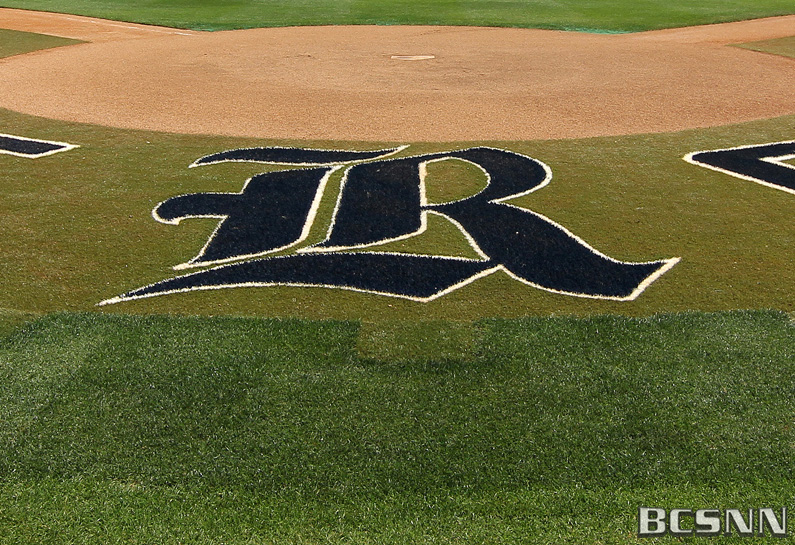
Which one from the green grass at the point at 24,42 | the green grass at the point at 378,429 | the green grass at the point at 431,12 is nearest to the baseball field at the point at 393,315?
the green grass at the point at 378,429

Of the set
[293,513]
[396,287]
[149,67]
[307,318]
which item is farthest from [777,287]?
[149,67]

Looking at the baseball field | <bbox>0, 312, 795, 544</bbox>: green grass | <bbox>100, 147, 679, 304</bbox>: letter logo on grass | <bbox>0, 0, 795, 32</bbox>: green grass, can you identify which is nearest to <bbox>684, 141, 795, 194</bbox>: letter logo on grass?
the baseball field

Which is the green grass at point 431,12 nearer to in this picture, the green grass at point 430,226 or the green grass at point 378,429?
the green grass at point 430,226

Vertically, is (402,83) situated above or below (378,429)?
above

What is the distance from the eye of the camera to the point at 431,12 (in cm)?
2820

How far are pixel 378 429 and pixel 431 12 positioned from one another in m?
25.8

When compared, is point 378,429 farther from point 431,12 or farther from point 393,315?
point 431,12

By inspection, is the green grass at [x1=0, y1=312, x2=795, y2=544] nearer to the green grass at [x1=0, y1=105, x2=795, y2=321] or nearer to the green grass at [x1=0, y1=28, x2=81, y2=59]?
the green grass at [x1=0, y1=105, x2=795, y2=321]

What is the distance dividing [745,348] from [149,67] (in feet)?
52.5

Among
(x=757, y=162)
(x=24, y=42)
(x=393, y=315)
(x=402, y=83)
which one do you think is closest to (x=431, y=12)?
(x=402, y=83)

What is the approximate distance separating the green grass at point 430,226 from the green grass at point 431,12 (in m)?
15.2

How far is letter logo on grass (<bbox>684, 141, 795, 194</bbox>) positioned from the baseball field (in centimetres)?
6

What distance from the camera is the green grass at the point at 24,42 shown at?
20.0 meters

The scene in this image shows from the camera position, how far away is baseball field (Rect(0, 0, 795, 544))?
4617 millimetres
